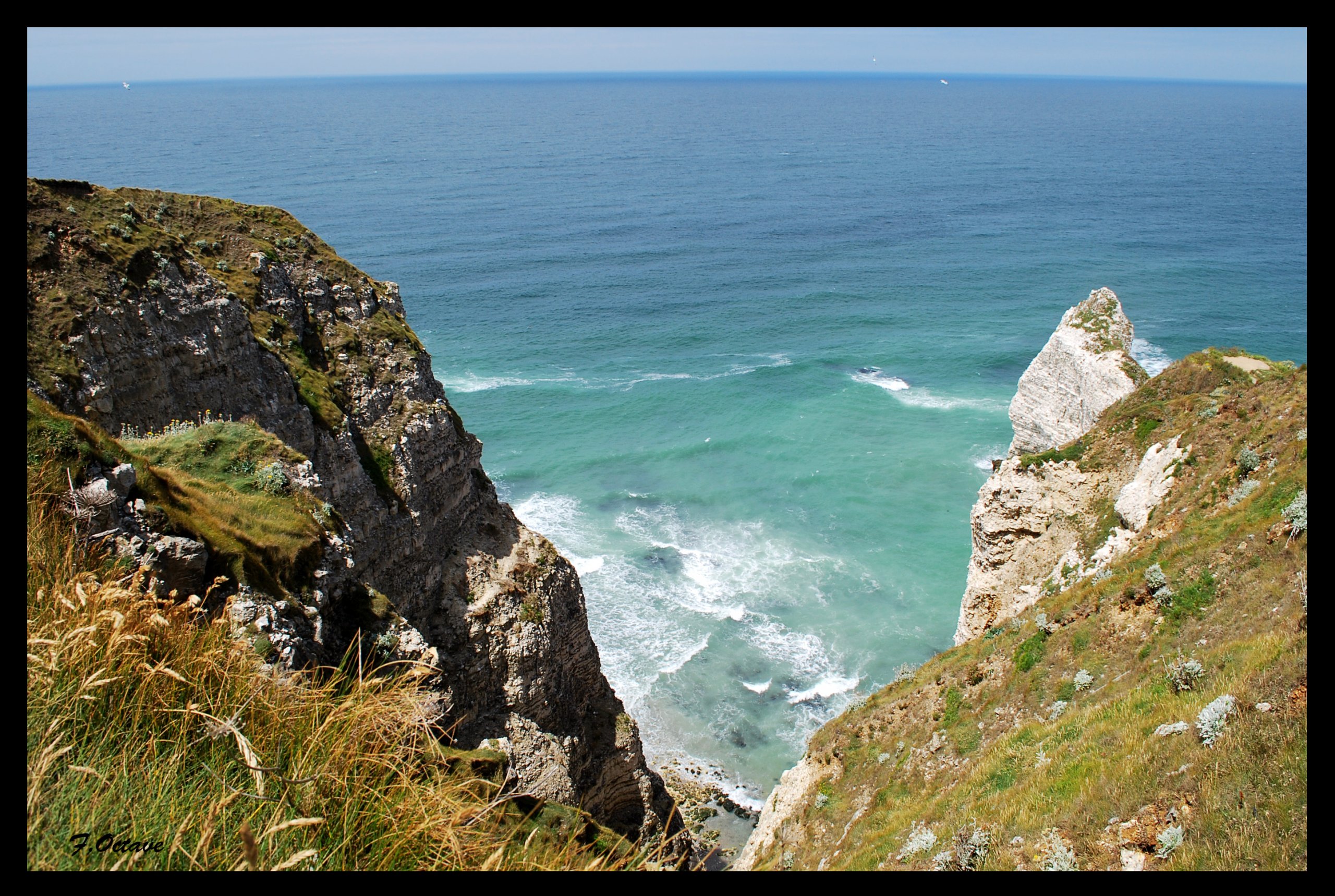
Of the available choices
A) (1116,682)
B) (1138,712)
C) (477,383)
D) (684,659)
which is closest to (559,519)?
(684,659)

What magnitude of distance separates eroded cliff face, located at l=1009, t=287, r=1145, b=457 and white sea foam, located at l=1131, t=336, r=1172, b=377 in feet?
115

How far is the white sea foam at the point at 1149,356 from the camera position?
77750 millimetres

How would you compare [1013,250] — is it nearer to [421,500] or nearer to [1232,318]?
[1232,318]

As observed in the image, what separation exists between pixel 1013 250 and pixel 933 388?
57.7 meters

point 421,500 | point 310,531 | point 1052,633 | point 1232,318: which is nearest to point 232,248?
point 421,500

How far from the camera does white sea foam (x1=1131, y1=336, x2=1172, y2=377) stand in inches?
3061

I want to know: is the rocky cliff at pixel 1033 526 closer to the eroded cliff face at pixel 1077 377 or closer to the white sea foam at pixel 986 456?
the eroded cliff face at pixel 1077 377

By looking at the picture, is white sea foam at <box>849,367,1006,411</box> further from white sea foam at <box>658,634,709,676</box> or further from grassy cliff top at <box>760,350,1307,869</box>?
grassy cliff top at <box>760,350,1307,869</box>

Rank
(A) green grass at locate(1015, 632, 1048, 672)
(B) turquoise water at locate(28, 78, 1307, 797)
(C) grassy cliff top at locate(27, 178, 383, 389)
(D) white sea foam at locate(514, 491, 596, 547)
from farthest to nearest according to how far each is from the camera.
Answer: (D) white sea foam at locate(514, 491, 596, 547), (B) turquoise water at locate(28, 78, 1307, 797), (C) grassy cliff top at locate(27, 178, 383, 389), (A) green grass at locate(1015, 632, 1048, 672)

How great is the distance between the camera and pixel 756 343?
9262cm

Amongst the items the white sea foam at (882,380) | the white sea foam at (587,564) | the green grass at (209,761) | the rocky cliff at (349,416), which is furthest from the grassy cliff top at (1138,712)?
the white sea foam at (882,380)

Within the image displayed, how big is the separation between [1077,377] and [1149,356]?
46.1 metres

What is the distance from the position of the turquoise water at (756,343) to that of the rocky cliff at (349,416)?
14539 mm

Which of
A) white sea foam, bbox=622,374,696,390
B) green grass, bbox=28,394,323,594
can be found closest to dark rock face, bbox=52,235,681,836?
green grass, bbox=28,394,323,594
